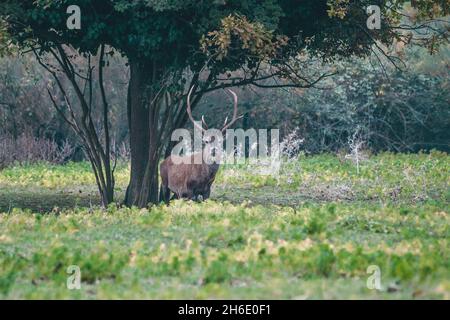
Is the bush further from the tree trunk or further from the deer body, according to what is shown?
the deer body

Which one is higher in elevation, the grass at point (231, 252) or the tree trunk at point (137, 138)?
the tree trunk at point (137, 138)

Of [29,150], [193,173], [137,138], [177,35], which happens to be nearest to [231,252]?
[177,35]

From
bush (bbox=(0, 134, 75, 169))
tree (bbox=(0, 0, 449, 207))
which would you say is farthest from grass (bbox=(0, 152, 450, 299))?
bush (bbox=(0, 134, 75, 169))

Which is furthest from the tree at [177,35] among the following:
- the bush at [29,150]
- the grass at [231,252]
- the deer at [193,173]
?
Result: the bush at [29,150]

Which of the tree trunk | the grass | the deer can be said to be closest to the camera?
the grass

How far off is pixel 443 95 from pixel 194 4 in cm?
1880

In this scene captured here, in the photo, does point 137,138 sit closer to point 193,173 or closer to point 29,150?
point 193,173

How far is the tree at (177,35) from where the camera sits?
686 inches

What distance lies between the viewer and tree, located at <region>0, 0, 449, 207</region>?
1742cm

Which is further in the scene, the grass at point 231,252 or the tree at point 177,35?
the tree at point 177,35

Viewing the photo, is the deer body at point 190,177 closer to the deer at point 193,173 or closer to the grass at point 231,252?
the deer at point 193,173

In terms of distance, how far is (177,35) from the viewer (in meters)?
17.7

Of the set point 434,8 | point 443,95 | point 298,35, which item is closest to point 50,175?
point 298,35
